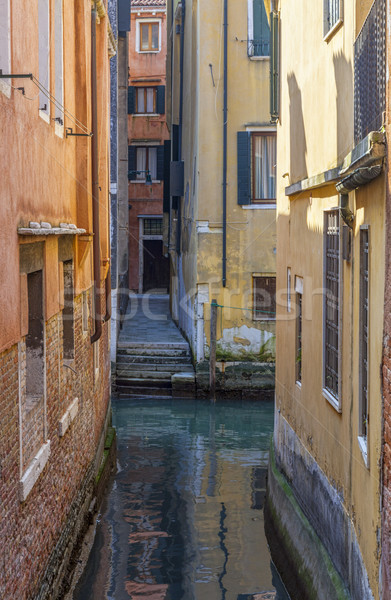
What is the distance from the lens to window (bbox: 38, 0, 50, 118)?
23.0 ft

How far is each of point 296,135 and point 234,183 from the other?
844 centimetres

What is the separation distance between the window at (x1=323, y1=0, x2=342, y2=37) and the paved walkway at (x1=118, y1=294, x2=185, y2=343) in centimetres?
1280

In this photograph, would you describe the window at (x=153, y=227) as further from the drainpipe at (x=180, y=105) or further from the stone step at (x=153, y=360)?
the stone step at (x=153, y=360)

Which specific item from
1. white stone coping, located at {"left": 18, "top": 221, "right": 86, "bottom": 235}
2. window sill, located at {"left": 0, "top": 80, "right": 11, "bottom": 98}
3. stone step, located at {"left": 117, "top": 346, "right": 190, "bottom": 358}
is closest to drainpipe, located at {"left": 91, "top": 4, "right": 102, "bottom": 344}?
white stone coping, located at {"left": 18, "top": 221, "right": 86, "bottom": 235}

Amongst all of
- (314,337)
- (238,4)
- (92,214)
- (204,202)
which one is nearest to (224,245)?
(204,202)

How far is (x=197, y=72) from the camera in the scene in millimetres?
17641

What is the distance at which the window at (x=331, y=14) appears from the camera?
6787 mm

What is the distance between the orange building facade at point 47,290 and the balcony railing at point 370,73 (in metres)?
2.03

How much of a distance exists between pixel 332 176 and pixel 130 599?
3987 mm

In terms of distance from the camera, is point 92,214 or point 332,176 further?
point 92,214

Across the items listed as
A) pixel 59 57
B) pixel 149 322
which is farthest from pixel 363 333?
pixel 149 322

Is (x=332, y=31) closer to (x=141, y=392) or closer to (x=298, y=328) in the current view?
(x=298, y=328)

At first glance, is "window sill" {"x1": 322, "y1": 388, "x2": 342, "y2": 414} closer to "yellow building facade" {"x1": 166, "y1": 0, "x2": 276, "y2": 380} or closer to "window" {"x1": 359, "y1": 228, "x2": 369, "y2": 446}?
"window" {"x1": 359, "y1": 228, "x2": 369, "y2": 446}

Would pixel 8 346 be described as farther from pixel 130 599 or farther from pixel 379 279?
pixel 130 599
